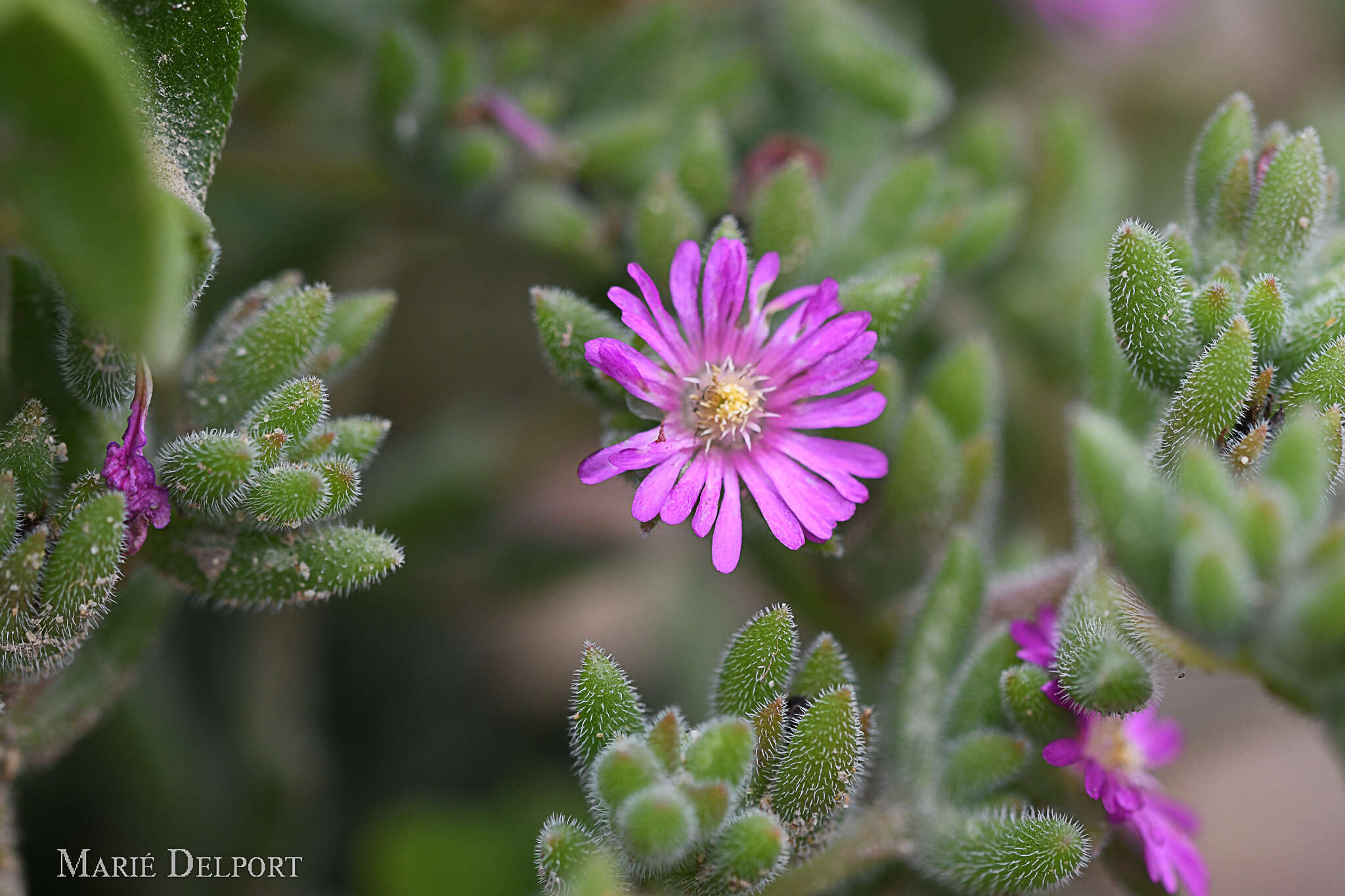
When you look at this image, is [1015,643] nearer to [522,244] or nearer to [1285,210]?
[1285,210]

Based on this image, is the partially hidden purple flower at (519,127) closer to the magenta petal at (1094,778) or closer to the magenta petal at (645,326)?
the magenta petal at (645,326)

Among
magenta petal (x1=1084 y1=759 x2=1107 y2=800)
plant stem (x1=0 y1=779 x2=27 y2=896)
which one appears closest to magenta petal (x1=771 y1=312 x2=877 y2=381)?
magenta petal (x1=1084 y1=759 x2=1107 y2=800)

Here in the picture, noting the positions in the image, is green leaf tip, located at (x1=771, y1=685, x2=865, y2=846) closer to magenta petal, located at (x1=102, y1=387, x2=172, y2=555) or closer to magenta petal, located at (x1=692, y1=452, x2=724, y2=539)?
magenta petal, located at (x1=692, y1=452, x2=724, y2=539)

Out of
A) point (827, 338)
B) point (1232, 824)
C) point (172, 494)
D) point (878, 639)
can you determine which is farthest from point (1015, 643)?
point (1232, 824)

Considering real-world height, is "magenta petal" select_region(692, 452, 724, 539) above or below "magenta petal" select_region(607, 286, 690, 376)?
below

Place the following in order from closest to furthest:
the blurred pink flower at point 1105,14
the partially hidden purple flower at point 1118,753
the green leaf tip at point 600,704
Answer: the green leaf tip at point 600,704 → the partially hidden purple flower at point 1118,753 → the blurred pink flower at point 1105,14

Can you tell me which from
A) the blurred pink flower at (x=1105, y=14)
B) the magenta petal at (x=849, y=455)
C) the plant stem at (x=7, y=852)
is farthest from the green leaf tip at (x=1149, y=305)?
the blurred pink flower at (x=1105, y=14)

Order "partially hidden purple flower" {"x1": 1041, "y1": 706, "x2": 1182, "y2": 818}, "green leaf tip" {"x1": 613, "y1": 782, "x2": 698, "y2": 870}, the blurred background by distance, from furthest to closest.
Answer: the blurred background, "partially hidden purple flower" {"x1": 1041, "y1": 706, "x2": 1182, "y2": 818}, "green leaf tip" {"x1": 613, "y1": 782, "x2": 698, "y2": 870}

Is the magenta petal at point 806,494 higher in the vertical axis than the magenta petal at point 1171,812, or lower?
higher

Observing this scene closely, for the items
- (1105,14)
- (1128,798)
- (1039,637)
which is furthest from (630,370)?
(1105,14)
